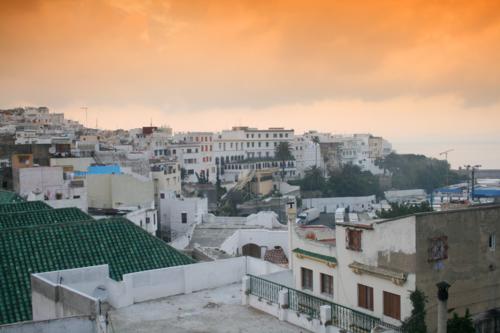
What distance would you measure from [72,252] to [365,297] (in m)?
7.91

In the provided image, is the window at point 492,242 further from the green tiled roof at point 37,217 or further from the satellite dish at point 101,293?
the green tiled roof at point 37,217

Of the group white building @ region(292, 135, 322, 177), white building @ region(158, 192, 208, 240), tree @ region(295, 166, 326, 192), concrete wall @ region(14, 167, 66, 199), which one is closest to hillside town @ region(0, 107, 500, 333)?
concrete wall @ region(14, 167, 66, 199)

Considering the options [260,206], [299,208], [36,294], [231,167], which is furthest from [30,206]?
[231,167]

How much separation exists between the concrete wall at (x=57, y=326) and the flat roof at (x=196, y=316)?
0.57 m

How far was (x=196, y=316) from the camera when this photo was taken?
485 inches

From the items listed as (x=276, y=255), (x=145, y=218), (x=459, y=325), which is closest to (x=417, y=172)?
(x=145, y=218)

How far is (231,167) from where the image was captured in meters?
76.8

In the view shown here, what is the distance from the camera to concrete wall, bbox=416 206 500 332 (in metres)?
12.4

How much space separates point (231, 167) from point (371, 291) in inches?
2508

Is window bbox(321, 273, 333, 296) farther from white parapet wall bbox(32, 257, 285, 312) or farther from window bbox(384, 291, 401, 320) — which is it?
white parapet wall bbox(32, 257, 285, 312)

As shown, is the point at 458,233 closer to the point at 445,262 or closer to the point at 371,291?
the point at 445,262

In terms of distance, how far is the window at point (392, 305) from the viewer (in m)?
12.6

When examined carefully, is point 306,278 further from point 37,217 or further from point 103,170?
point 103,170

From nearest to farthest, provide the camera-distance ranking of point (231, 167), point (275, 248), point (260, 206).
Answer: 1. point (275, 248)
2. point (260, 206)
3. point (231, 167)
